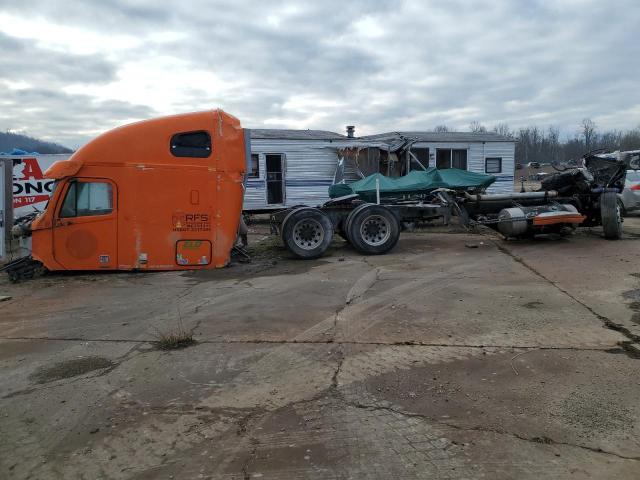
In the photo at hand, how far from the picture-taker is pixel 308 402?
A: 380cm

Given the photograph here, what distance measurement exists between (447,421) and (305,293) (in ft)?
13.1

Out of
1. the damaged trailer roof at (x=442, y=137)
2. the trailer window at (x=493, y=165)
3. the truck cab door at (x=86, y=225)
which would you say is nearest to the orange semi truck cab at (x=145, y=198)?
the truck cab door at (x=86, y=225)

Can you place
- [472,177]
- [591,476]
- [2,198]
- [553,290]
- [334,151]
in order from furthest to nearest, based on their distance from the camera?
[334,151], [472,177], [2,198], [553,290], [591,476]

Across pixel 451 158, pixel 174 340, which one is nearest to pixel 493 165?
pixel 451 158

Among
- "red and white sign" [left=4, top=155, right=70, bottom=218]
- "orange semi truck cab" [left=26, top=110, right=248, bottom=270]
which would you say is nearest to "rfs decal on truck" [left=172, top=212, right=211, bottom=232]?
"orange semi truck cab" [left=26, top=110, right=248, bottom=270]

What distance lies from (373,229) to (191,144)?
433 cm

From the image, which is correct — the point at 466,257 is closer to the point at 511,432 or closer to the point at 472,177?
the point at 472,177

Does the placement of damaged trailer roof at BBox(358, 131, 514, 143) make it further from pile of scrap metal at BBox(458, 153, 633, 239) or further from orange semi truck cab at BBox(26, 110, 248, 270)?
orange semi truck cab at BBox(26, 110, 248, 270)

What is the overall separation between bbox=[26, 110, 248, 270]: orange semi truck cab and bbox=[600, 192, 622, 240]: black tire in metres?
8.50

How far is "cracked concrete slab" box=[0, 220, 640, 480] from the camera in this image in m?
3.05

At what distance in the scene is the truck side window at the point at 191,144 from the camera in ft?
28.3

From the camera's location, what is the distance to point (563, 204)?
458 inches

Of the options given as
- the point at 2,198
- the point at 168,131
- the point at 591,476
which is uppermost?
the point at 168,131

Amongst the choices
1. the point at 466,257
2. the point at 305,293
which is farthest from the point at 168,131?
the point at 466,257
